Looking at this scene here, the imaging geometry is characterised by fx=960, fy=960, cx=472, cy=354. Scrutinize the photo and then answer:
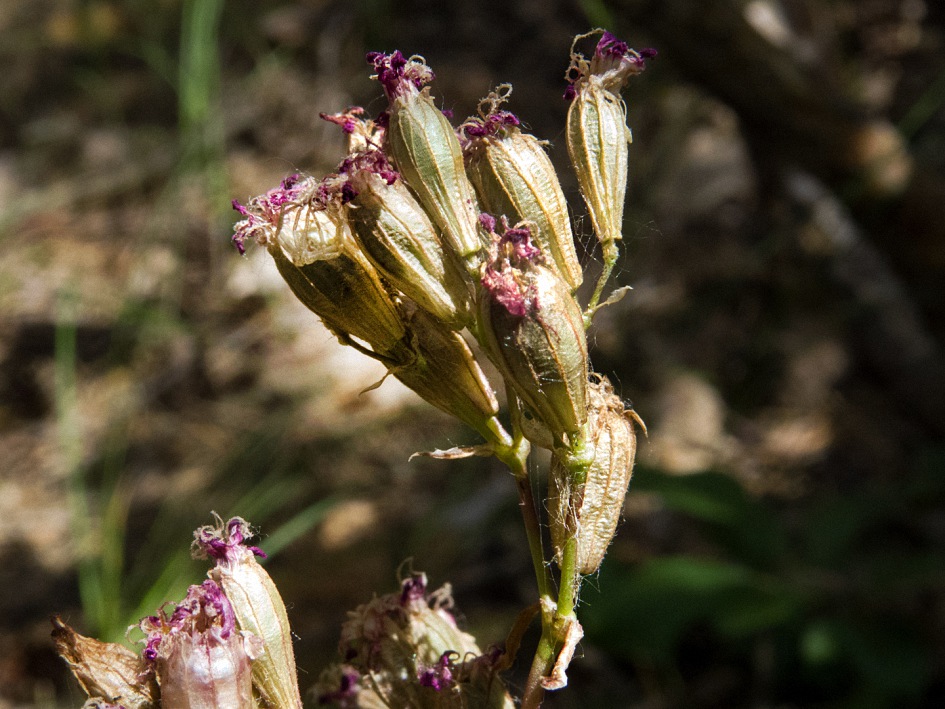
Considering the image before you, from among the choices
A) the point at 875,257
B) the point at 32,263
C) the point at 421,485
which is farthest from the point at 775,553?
the point at 32,263

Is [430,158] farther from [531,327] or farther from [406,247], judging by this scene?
[531,327]

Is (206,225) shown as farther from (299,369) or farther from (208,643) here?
(208,643)

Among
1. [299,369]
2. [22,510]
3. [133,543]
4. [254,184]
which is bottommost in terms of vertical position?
[133,543]

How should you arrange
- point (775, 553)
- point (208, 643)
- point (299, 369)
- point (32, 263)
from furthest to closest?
point (32, 263) < point (299, 369) < point (775, 553) < point (208, 643)

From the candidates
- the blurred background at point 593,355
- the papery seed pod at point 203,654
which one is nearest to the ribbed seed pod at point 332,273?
the papery seed pod at point 203,654

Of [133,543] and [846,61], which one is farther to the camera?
[846,61]

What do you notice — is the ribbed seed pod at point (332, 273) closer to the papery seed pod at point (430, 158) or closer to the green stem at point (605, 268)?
the papery seed pod at point (430, 158)

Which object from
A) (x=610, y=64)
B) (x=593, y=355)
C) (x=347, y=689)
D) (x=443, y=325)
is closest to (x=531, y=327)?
(x=443, y=325)
